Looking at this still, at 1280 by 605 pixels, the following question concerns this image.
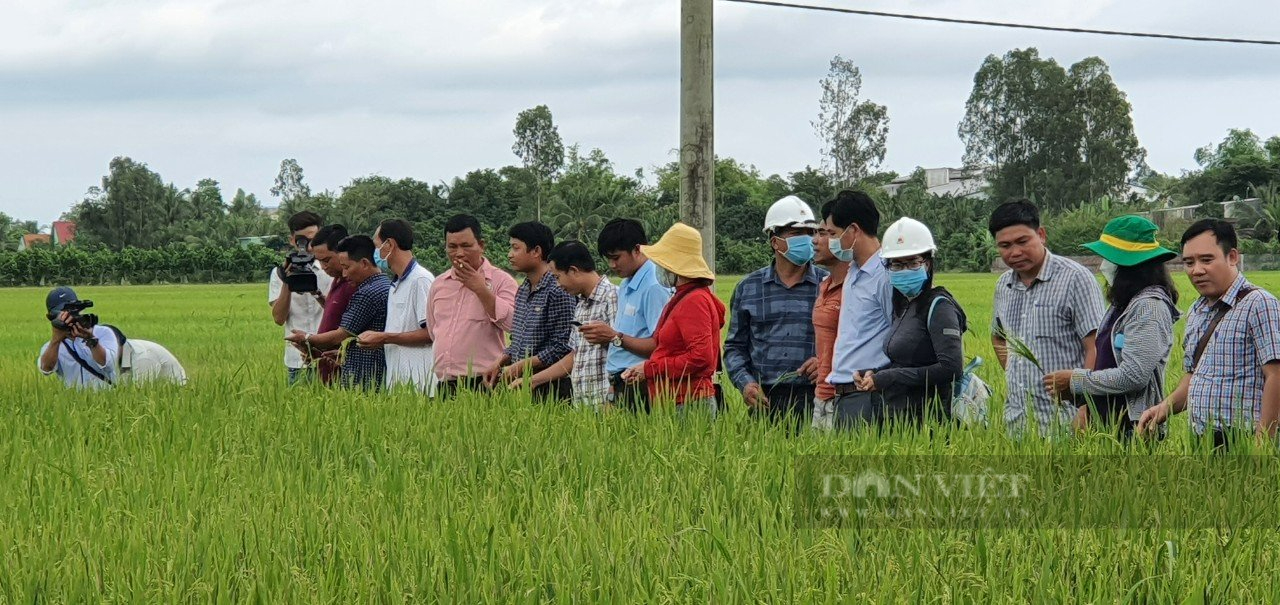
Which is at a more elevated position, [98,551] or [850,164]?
[850,164]

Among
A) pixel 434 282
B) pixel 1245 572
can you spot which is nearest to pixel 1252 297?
pixel 1245 572

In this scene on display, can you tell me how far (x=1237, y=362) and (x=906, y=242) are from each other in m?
1.14

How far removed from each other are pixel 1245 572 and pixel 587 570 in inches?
57.7

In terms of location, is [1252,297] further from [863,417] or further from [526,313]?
[526,313]

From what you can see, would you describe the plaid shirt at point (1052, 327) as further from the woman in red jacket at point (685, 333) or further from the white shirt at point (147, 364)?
the white shirt at point (147, 364)

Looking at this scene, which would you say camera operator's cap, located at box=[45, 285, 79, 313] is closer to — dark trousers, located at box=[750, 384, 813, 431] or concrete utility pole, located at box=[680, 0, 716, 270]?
concrete utility pole, located at box=[680, 0, 716, 270]

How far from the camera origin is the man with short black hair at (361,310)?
22.5ft

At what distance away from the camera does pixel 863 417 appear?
4.93 m

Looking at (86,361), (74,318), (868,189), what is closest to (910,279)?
(74,318)

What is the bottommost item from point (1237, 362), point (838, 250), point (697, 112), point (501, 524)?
point (501, 524)

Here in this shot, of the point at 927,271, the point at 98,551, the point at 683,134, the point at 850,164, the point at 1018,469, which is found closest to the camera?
the point at 98,551

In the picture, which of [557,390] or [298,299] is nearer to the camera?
[557,390]

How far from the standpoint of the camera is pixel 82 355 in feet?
24.0

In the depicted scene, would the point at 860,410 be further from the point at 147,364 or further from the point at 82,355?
the point at 82,355
